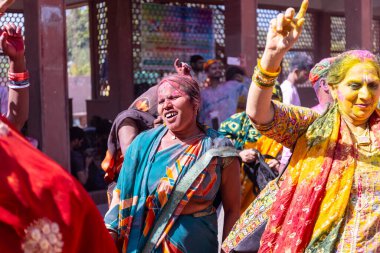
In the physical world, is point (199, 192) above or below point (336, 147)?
below

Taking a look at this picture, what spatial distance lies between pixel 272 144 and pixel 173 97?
2236 mm

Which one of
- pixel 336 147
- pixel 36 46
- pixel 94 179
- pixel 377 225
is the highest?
pixel 36 46

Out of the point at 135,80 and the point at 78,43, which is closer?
the point at 135,80

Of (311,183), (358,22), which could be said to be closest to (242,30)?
(358,22)

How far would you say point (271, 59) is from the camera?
9.91 feet

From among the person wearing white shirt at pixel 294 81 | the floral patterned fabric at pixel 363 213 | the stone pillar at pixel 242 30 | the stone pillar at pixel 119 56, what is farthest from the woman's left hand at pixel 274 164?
the stone pillar at pixel 119 56

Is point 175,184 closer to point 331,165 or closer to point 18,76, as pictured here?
point 331,165

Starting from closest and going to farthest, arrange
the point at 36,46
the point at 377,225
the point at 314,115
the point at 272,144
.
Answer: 1. the point at 377,225
2. the point at 314,115
3. the point at 272,144
4. the point at 36,46

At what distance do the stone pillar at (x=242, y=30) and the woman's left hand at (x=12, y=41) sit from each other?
19.6 feet

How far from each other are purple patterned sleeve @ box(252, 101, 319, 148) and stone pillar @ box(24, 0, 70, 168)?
4.70m

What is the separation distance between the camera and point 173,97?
12.3 feet

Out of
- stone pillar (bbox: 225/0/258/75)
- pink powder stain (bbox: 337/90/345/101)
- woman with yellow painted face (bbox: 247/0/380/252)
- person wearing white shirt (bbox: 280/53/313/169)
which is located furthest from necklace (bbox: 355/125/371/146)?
stone pillar (bbox: 225/0/258/75)

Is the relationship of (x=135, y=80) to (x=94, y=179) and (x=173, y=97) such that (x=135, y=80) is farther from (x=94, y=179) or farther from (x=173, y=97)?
(x=173, y=97)

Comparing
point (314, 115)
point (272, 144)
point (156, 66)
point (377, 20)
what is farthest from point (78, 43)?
point (314, 115)
